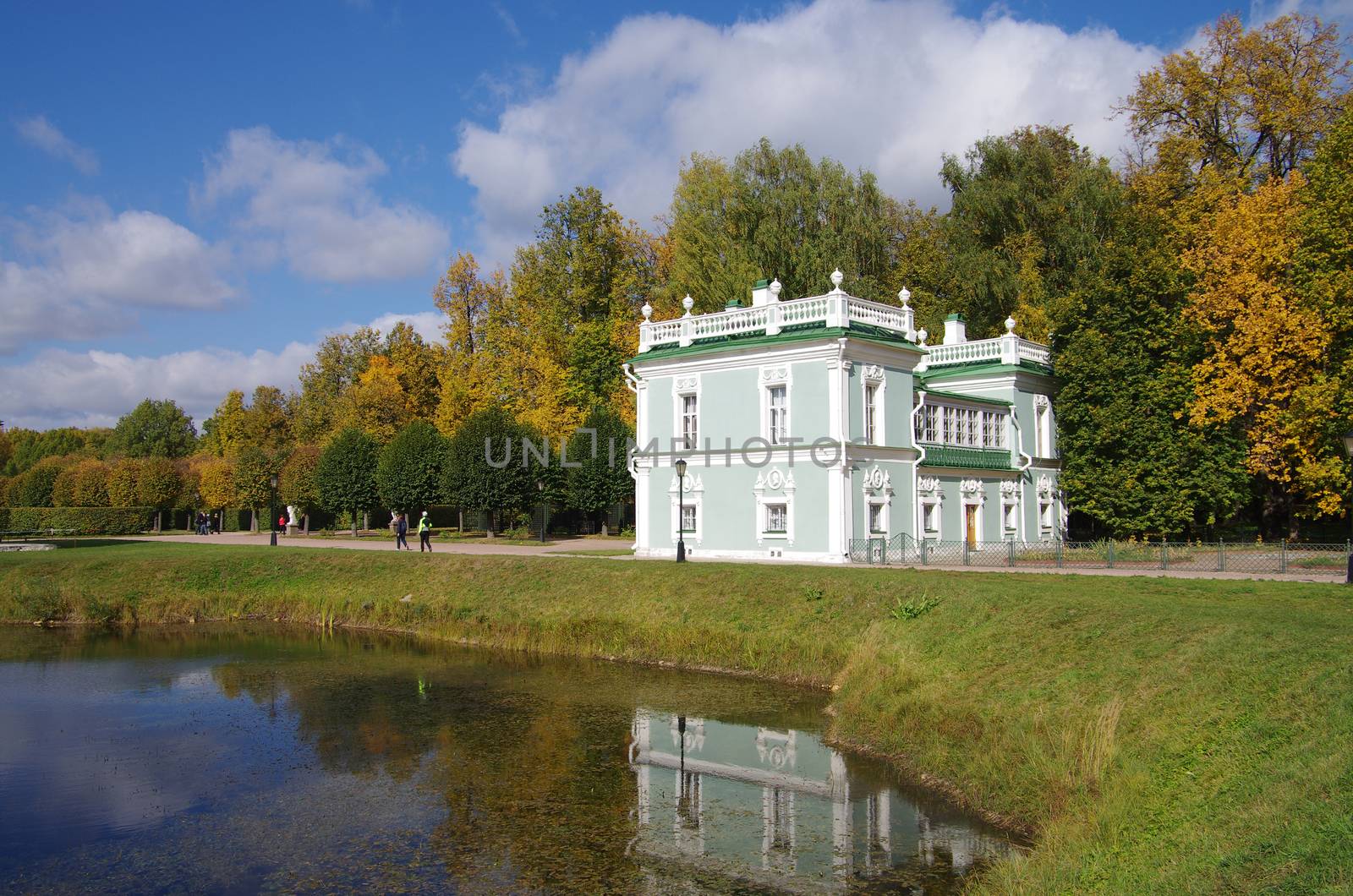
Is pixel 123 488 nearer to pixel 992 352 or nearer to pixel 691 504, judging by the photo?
pixel 691 504

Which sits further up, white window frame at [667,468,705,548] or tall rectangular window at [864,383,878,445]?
tall rectangular window at [864,383,878,445]

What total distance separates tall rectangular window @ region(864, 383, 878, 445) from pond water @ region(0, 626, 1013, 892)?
40.0 feet

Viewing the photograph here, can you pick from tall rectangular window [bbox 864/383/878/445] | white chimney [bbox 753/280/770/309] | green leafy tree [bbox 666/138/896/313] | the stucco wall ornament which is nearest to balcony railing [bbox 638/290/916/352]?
white chimney [bbox 753/280/770/309]

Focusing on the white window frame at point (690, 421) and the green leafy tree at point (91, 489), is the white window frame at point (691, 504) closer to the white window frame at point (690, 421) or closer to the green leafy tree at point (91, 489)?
the white window frame at point (690, 421)

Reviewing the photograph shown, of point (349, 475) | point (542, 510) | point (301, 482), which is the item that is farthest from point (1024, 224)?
point (301, 482)

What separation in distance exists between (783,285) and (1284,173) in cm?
2040

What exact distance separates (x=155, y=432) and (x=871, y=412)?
9610 cm

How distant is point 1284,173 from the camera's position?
38.6 meters

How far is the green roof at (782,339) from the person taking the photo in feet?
96.7

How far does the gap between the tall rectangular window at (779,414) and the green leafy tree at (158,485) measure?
47442 millimetres

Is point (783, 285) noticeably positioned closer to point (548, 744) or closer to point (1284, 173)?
point (1284, 173)

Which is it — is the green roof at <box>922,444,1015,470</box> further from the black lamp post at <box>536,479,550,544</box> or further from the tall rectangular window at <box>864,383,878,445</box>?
the black lamp post at <box>536,479,550,544</box>

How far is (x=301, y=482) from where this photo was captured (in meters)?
57.8

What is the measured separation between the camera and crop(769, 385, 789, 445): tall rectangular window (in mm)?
30362
